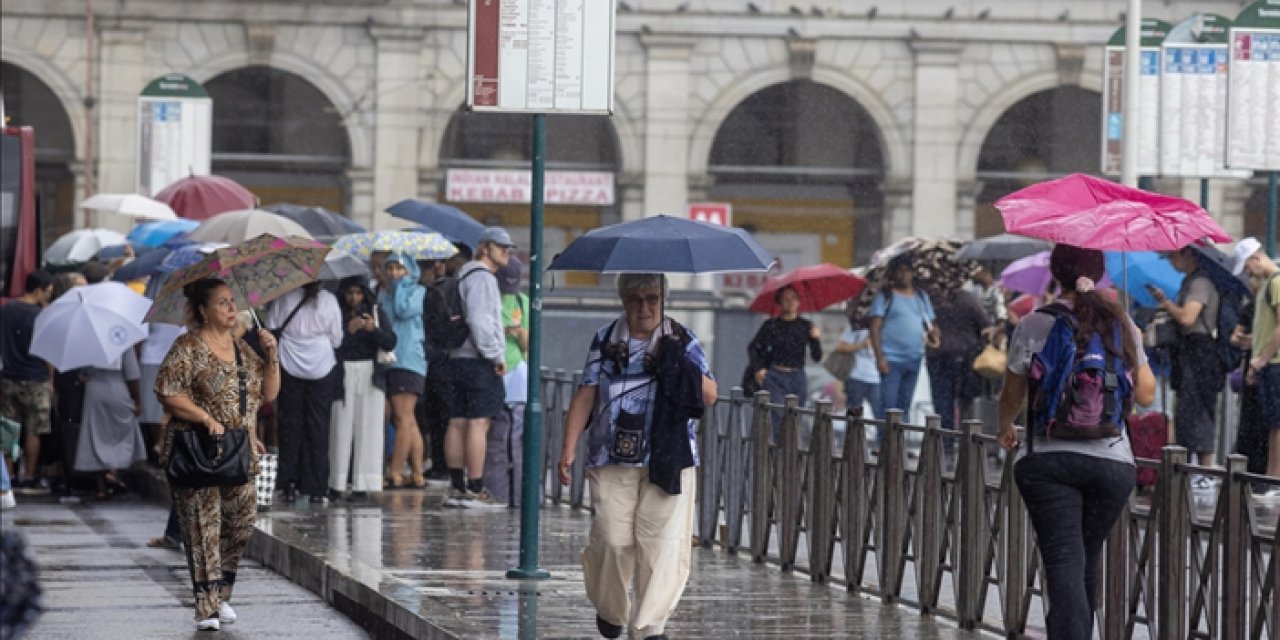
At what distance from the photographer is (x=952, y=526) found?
10.8 metres

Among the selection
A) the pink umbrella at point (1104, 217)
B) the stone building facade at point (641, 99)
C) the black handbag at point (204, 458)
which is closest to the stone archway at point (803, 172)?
the stone building facade at point (641, 99)

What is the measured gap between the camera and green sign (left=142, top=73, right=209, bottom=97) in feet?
95.5

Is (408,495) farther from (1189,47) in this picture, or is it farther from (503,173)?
(503,173)

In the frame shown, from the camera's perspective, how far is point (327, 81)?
36.8 metres

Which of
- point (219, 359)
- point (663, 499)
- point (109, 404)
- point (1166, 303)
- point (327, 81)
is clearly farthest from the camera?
point (327, 81)

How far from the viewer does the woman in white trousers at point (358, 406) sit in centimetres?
1617

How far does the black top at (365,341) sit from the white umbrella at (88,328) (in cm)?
224

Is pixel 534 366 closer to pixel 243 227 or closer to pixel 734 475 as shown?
pixel 734 475

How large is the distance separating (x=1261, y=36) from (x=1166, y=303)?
12.4ft

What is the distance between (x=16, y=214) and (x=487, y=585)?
535 inches

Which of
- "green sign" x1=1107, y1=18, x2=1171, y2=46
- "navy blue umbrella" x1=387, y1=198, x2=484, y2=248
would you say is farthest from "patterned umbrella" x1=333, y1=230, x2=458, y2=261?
"green sign" x1=1107, y1=18, x2=1171, y2=46

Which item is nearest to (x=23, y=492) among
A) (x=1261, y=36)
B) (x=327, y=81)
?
(x=1261, y=36)

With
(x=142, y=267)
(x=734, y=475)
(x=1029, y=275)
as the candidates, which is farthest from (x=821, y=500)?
(x=1029, y=275)

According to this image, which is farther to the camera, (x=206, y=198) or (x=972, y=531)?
(x=206, y=198)
